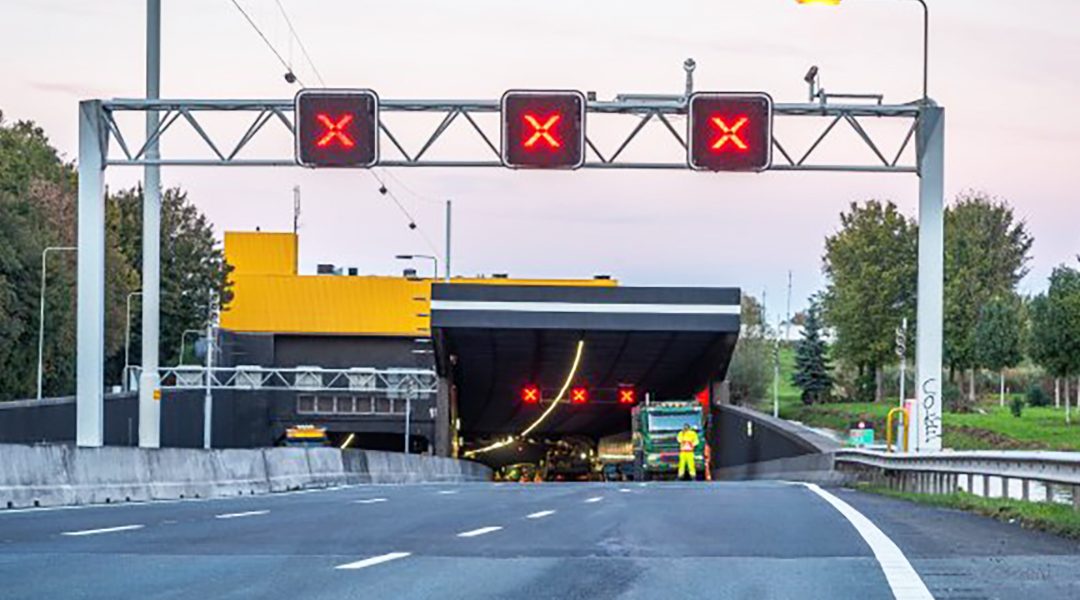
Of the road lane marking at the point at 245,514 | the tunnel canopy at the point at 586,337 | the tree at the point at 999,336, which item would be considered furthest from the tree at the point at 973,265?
the road lane marking at the point at 245,514

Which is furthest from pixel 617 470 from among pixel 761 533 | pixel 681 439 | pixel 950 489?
pixel 761 533

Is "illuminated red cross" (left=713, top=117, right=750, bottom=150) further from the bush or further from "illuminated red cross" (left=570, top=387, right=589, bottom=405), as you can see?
the bush

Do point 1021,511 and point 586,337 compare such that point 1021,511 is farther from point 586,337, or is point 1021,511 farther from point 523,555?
point 586,337

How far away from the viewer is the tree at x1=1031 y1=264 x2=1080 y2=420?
240ft

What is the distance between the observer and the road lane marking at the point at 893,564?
11.7 meters

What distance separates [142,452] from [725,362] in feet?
169

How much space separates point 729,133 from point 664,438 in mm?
35772

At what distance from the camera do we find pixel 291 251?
5094 inches

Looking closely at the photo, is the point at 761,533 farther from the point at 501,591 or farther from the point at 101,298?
the point at 101,298

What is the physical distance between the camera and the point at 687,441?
2655 inches

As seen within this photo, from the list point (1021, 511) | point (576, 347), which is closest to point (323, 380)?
point (576, 347)

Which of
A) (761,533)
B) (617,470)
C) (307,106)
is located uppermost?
(307,106)

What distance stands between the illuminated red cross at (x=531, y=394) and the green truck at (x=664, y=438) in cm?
2241

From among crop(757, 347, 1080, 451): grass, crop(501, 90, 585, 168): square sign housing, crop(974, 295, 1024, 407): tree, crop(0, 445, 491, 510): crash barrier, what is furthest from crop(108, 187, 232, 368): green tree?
crop(501, 90, 585, 168): square sign housing
